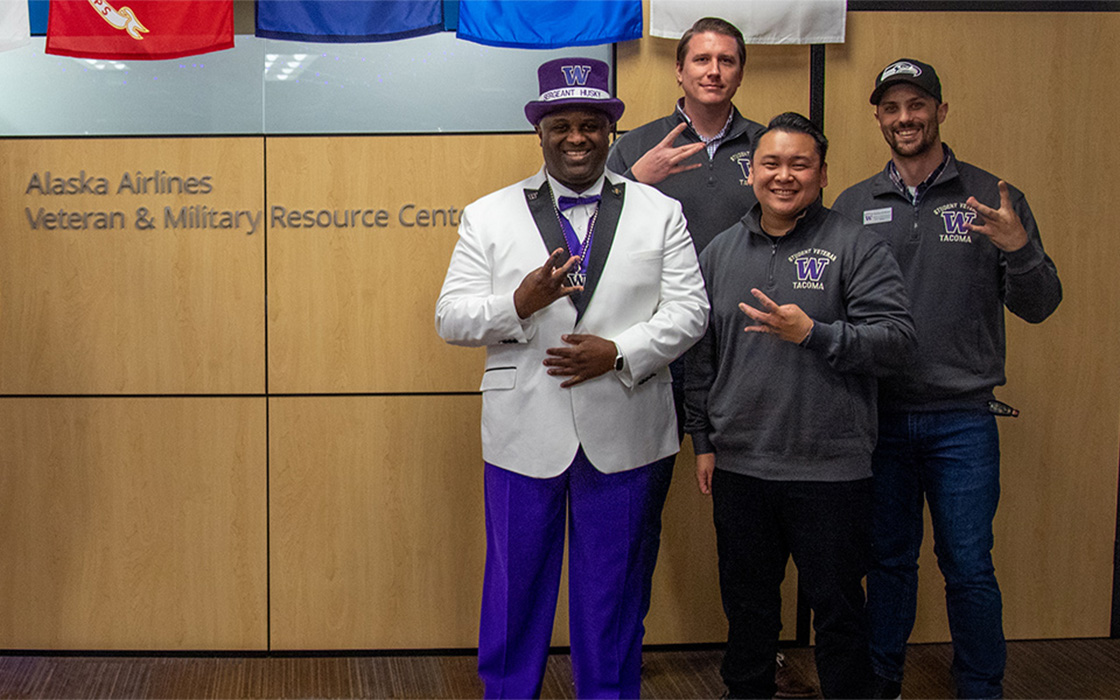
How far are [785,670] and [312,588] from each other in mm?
1743

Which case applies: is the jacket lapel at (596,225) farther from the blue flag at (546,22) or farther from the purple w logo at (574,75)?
the blue flag at (546,22)

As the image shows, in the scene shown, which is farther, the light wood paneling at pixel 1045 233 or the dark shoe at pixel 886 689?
the light wood paneling at pixel 1045 233

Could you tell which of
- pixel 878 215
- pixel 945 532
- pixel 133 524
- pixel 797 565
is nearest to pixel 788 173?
pixel 878 215

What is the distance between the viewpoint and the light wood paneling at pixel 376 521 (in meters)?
3.53

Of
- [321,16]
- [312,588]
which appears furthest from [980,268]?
[312,588]

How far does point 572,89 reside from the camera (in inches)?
101

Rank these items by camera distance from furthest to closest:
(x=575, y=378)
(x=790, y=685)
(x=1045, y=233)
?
(x=1045, y=233)
(x=790, y=685)
(x=575, y=378)

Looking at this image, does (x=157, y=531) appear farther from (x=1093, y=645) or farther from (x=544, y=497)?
(x=1093, y=645)

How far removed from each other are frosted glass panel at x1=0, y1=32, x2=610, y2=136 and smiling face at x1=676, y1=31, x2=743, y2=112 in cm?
57

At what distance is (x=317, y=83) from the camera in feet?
11.4

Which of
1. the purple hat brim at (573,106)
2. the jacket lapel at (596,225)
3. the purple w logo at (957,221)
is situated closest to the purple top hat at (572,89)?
the purple hat brim at (573,106)

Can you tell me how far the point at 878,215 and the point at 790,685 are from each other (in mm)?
1585

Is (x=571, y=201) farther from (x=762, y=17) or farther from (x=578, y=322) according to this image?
(x=762, y=17)

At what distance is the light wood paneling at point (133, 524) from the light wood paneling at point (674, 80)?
5.88 ft
